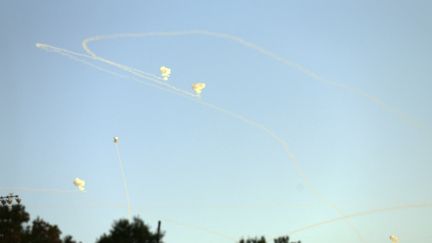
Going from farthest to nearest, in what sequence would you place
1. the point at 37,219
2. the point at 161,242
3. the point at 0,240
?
the point at 37,219, the point at 0,240, the point at 161,242

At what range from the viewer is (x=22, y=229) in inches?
2672

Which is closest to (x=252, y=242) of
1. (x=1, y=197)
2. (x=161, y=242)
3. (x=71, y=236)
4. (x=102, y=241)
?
(x=161, y=242)

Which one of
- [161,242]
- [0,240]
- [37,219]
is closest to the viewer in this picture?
[161,242]

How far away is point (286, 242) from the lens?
66.1m

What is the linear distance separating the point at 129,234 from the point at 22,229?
20.6 meters

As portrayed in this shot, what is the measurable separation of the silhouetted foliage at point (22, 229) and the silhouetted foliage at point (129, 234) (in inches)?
562

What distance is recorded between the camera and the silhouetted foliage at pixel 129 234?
5691 cm

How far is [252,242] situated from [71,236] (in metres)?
27.1

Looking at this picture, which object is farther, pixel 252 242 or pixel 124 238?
pixel 252 242

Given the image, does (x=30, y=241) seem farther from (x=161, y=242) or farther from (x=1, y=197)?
(x=161, y=242)

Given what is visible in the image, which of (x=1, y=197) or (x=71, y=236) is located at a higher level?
(x=1, y=197)

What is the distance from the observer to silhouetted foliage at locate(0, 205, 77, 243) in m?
66.2

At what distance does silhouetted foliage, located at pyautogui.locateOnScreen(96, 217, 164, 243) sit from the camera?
187ft

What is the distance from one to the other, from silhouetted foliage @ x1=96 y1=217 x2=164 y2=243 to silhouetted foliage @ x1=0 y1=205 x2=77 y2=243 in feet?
46.9
